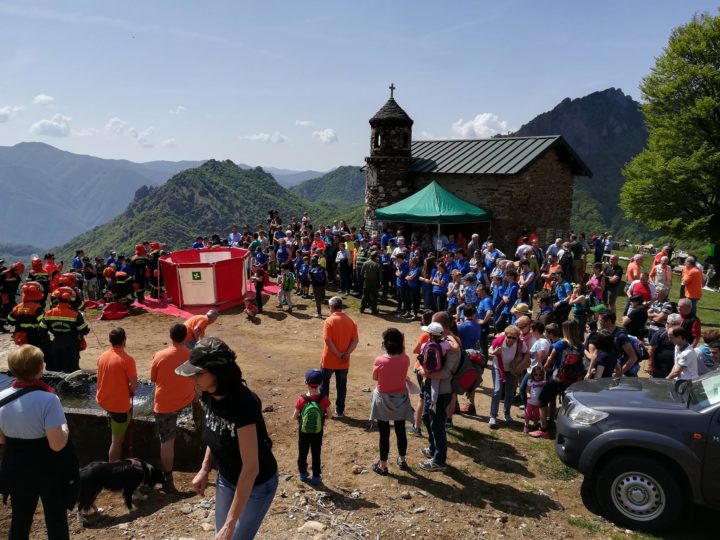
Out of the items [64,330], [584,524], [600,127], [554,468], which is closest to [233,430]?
[584,524]

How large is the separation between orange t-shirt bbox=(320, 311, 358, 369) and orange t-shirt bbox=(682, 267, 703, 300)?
8.25 meters

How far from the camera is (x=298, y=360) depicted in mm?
10891

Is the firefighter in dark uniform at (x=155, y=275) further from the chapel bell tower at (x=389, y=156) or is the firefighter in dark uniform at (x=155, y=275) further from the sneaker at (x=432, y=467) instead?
the sneaker at (x=432, y=467)

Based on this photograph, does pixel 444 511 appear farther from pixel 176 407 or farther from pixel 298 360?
pixel 298 360

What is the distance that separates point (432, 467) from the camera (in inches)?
241

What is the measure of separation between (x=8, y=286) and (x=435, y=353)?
11.8 metres

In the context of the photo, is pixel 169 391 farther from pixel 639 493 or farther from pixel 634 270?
pixel 634 270

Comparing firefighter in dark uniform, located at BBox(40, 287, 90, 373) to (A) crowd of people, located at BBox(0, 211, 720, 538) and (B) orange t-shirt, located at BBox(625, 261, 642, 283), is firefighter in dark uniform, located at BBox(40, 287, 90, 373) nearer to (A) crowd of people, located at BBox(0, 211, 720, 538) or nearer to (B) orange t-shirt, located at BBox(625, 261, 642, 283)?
(A) crowd of people, located at BBox(0, 211, 720, 538)

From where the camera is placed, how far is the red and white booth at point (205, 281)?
583 inches

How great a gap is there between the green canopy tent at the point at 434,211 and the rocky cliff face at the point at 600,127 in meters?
96.3

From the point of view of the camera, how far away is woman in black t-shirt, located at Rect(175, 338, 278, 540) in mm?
3102

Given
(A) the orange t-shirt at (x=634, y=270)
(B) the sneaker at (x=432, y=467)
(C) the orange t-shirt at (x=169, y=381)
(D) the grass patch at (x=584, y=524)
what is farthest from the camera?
(A) the orange t-shirt at (x=634, y=270)

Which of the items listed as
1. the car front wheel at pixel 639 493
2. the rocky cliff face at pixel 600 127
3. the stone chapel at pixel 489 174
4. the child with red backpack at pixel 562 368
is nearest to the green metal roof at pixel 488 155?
the stone chapel at pixel 489 174

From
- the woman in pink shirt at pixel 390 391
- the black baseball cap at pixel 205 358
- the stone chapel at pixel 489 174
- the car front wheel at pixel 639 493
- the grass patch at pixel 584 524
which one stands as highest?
the stone chapel at pixel 489 174
